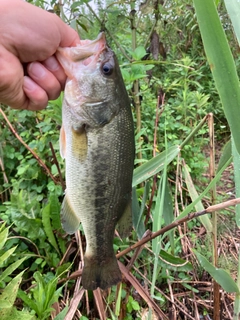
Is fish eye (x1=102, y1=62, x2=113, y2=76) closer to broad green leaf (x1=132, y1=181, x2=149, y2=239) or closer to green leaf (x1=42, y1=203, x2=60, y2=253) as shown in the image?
broad green leaf (x1=132, y1=181, x2=149, y2=239)

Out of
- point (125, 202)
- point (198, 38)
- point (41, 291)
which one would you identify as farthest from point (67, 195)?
point (198, 38)

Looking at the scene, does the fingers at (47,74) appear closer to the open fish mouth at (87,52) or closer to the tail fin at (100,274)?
the open fish mouth at (87,52)

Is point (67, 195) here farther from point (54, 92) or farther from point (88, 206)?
point (54, 92)

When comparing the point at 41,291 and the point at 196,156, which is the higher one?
the point at 196,156

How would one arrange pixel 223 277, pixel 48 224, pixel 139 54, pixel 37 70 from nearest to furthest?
pixel 223 277, pixel 37 70, pixel 139 54, pixel 48 224

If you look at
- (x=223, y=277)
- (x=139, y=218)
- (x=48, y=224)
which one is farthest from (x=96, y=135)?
(x=48, y=224)

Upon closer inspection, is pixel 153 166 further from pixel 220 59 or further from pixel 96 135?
pixel 220 59

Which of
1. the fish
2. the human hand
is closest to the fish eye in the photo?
the fish
